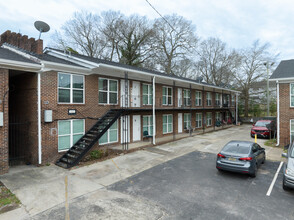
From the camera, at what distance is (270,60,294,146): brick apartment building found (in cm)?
1270

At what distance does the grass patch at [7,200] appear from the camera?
525 cm

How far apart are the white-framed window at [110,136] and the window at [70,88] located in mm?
2786

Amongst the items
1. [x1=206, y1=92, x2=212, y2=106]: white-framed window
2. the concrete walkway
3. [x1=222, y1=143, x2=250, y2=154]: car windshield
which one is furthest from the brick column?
[x1=206, y1=92, x2=212, y2=106]: white-framed window

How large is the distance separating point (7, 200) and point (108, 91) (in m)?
8.33

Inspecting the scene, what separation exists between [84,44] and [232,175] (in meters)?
29.4

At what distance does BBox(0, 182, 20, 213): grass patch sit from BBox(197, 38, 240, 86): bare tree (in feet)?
110

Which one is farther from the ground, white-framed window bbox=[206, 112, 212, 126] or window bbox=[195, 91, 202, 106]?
window bbox=[195, 91, 202, 106]

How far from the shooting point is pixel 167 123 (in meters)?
17.6

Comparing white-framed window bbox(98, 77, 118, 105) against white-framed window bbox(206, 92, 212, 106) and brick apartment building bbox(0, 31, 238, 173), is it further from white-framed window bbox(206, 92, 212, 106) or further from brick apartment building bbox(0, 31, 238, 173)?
white-framed window bbox(206, 92, 212, 106)

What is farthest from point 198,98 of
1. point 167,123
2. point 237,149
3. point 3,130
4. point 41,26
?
point 3,130

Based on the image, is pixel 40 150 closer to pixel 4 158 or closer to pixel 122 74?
pixel 4 158

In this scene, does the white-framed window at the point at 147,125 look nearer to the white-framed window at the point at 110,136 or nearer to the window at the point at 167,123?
the window at the point at 167,123

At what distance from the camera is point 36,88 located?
30.4 feet

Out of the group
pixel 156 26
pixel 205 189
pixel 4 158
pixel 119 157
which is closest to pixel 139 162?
pixel 119 157
